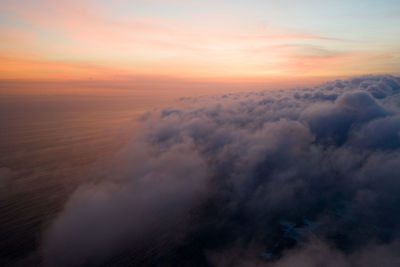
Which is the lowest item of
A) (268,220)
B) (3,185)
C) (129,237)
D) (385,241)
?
(385,241)

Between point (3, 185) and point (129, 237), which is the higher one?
point (3, 185)

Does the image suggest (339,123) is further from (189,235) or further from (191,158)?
(189,235)

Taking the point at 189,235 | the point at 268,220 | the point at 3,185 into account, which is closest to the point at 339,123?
the point at 268,220

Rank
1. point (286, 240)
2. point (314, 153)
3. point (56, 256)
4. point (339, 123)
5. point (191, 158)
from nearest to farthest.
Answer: point (56, 256), point (286, 240), point (191, 158), point (314, 153), point (339, 123)

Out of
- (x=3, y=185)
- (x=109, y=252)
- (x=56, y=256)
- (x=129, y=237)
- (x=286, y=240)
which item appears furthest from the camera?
(x=3, y=185)

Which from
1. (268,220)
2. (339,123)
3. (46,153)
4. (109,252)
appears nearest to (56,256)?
(109,252)

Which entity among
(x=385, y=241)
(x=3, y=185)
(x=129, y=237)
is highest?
(x=3, y=185)

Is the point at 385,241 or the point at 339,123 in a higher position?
the point at 339,123

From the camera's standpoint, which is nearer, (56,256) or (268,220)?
(56,256)

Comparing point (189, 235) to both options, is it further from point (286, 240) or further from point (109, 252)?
point (286, 240)
